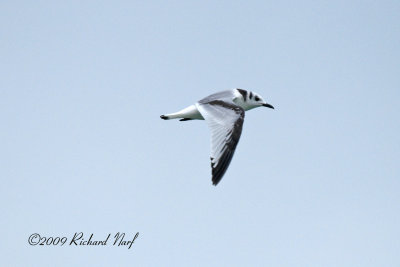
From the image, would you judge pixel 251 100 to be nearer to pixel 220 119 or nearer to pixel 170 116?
pixel 170 116

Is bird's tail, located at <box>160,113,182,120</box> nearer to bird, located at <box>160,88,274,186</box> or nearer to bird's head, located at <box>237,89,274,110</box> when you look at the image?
bird, located at <box>160,88,274,186</box>

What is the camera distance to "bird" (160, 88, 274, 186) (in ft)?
23.9

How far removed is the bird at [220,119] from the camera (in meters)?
7.30

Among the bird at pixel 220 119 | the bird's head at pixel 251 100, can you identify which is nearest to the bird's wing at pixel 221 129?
the bird at pixel 220 119

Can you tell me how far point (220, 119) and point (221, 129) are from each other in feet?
0.96

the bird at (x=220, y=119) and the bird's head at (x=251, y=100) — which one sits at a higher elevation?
the bird's head at (x=251, y=100)

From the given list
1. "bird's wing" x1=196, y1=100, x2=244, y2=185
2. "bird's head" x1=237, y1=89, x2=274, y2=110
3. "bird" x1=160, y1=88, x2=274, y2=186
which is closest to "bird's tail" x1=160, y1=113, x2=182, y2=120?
"bird" x1=160, y1=88, x2=274, y2=186

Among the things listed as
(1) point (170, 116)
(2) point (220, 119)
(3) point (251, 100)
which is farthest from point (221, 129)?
(3) point (251, 100)

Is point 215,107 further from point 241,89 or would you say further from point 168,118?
point 241,89

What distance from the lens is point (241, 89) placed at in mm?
10047

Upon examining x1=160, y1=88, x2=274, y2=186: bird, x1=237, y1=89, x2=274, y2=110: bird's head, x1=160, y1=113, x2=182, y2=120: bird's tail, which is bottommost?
x1=160, y1=113, x2=182, y2=120: bird's tail

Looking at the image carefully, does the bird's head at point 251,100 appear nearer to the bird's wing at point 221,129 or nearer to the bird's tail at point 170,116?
the bird's wing at point 221,129

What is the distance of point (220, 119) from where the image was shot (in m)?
8.05

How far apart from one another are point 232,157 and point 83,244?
2.96m
